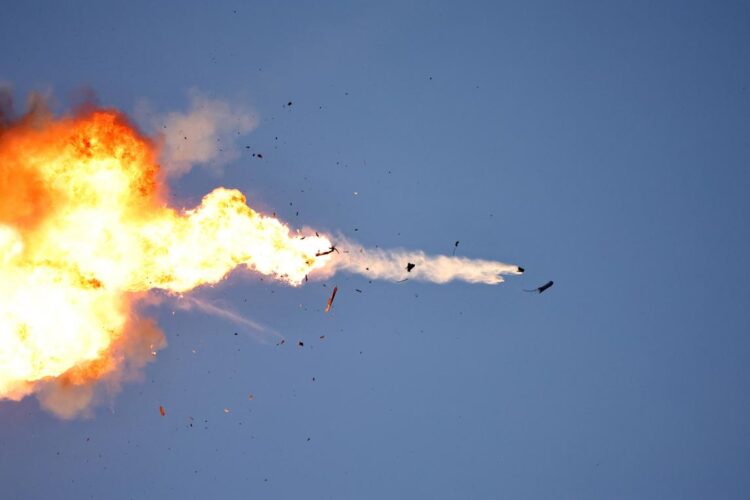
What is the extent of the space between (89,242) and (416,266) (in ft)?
31.0

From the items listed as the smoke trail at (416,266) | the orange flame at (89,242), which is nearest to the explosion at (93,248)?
the orange flame at (89,242)

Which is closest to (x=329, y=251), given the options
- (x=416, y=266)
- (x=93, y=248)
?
(x=416, y=266)

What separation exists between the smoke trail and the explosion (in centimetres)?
87

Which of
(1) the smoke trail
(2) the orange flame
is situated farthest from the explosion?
(1) the smoke trail

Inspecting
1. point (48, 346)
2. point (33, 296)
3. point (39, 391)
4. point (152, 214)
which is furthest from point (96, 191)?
point (39, 391)

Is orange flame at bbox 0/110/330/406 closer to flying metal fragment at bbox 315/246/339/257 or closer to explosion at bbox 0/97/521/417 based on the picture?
explosion at bbox 0/97/521/417

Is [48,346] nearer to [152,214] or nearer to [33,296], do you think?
[33,296]

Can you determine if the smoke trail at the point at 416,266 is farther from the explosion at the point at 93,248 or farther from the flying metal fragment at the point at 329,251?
the explosion at the point at 93,248

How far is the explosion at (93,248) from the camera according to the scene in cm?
1809

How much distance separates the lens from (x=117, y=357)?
61.6 ft

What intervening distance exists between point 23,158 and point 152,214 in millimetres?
3726

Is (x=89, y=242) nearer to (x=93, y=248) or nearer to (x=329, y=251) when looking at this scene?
(x=93, y=248)

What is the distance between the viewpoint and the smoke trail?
64.5ft

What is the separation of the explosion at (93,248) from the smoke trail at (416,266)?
0.87 metres
